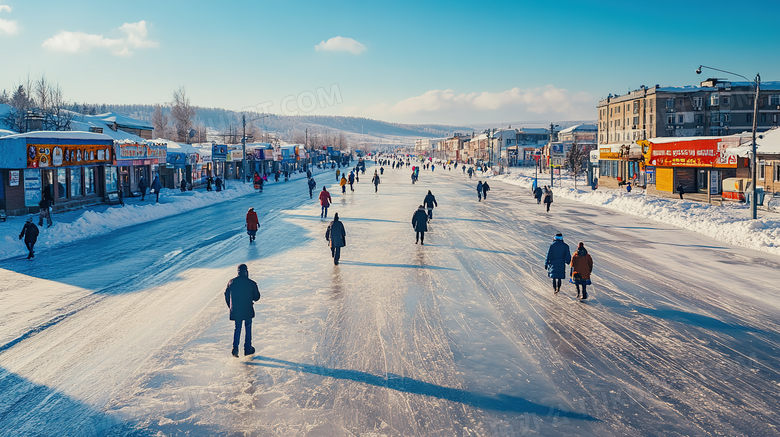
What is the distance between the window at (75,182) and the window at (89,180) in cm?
53

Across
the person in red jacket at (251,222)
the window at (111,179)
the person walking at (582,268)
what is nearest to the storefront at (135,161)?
the window at (111,179)

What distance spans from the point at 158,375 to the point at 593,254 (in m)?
13.6

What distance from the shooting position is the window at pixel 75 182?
92.9 ft

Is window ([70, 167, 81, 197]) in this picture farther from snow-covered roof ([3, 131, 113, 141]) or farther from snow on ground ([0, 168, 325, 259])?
snow-covered roof ([3, 131, 113, 141])

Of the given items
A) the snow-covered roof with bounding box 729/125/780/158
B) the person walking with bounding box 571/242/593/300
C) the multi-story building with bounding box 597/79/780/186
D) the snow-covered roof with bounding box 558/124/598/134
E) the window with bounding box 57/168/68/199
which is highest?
the snow-covered roof with bounding box 558/124/598/134

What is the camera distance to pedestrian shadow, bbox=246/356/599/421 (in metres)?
6.33

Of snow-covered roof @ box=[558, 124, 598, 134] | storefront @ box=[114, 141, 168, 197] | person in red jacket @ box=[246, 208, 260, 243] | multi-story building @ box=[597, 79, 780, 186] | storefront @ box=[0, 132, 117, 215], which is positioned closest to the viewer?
person in red jacket @ box=[246, 208, 260, 243]

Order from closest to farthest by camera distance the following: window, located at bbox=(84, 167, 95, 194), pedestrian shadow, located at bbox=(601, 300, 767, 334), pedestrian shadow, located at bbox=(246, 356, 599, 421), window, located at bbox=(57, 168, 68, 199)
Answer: pedestrian shadow, located at bbox=(246, 356, 599, 421), pedestrian shadow, located at bbox=(601, 300, 767, 334), window, located at bbox=(57, 168, 68, 199), window, located at bbox=(84, 167, 95, 194)

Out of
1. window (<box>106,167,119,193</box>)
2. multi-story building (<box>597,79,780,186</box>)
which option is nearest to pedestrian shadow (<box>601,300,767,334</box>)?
window (<box>106,167,119,193</box>)

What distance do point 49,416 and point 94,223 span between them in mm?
18166

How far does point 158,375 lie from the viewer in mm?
7402

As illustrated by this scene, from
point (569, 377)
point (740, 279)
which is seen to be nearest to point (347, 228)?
point (740, 279)

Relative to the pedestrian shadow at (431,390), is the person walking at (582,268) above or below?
above

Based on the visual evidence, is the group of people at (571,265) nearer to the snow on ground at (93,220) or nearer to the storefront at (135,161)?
the snow on ground at (93,220)
